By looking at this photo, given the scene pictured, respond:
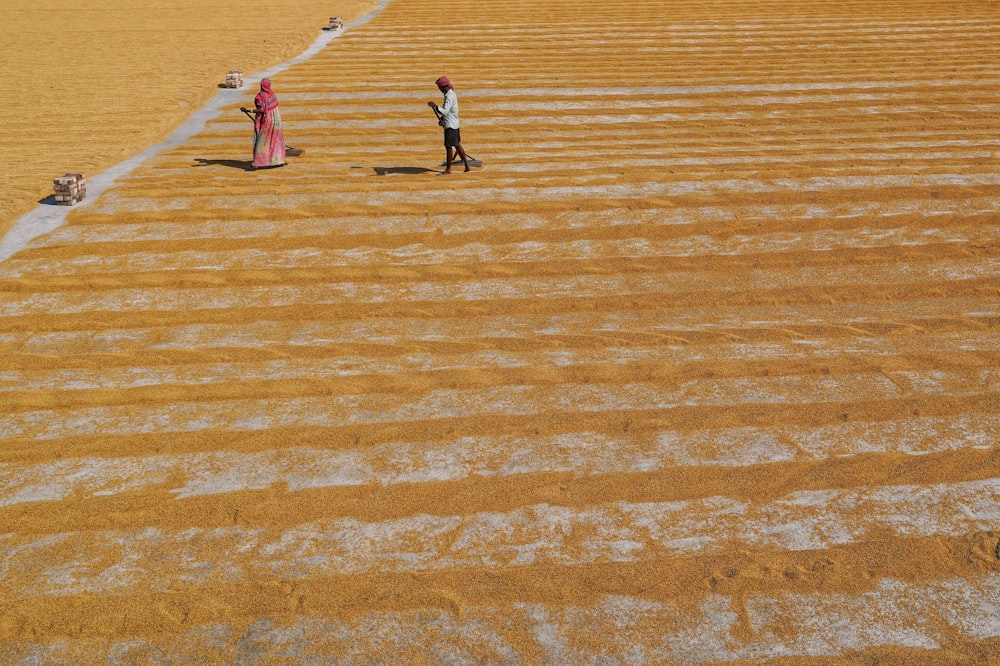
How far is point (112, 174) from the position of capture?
11.0 metres

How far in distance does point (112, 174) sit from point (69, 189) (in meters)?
1.28

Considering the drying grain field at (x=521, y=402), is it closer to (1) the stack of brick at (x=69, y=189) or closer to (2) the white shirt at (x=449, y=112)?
(1) the stack of brick at (x=69, y=189)

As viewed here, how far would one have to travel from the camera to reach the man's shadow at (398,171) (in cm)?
1071

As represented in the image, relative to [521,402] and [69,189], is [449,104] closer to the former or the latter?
[69,189]

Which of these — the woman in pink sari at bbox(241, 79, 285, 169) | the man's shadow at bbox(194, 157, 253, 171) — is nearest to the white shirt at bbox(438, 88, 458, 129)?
the woman in pink sari at bbox(241, 79, 285, 169)

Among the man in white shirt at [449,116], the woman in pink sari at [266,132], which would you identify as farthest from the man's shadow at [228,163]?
the man in white shirt at [449,116]

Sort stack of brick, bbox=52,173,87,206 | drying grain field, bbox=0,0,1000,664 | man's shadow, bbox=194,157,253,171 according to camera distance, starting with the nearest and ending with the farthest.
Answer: drying grain field, bbox=0,0,1000,664 < stack of brick, bbox=52,173,87,206 < man's shadow, bbox=194,157,253,171

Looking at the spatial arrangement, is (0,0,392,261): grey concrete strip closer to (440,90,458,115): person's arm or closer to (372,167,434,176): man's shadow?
(372,167,434,176): man's shadow

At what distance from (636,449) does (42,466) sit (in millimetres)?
3741

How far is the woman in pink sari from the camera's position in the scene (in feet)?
35.2

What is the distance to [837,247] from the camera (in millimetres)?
8430

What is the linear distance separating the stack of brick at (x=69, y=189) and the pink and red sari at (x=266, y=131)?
6.68 ft

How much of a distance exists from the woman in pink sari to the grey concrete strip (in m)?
1.72

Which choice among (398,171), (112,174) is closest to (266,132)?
(398,171)
